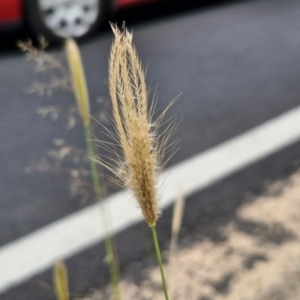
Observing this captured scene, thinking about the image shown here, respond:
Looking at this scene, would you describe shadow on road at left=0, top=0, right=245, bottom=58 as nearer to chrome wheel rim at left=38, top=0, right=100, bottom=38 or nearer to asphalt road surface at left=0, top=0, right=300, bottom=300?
asphalt road surface at left=0, top=0, right=300, bottom=300

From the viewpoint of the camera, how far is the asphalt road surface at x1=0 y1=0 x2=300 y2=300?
258 centimetres

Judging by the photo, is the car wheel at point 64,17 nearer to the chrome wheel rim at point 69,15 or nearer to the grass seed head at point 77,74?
the chrome wheel rim at point 69,15

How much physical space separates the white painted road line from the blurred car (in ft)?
6.81

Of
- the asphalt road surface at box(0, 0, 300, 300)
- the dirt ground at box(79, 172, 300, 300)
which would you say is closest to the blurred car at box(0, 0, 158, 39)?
the asphalt road surface at box(0, 0, 300, 300)

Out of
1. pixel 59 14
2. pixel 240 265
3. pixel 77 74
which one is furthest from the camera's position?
pixel 59 14

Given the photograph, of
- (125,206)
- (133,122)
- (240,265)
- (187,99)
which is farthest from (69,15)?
(133,122)

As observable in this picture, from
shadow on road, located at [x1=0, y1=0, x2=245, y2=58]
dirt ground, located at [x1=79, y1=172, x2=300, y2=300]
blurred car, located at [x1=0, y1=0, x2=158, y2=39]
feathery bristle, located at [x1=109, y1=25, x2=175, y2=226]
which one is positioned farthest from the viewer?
shadow on road, located at [x1=0, y1=0, x2=245, y2=58]

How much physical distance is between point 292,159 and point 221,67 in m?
1.47

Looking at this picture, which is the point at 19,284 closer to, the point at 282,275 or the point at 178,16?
the point at 282,275

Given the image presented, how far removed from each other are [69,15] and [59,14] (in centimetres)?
9

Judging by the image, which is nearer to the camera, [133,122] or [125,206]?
[133,122]

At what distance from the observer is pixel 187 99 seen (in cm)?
371

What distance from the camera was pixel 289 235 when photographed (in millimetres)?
2193

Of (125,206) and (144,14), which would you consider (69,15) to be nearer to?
(144,14)
